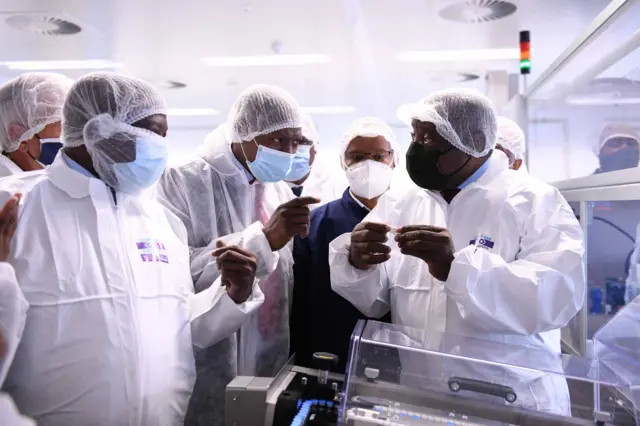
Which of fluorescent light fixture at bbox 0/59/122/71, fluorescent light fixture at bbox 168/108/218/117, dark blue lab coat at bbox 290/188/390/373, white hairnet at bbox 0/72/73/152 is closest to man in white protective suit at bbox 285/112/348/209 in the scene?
dark blue lab coat at bbox 290/188/390/373

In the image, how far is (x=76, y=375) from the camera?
91 centimetres

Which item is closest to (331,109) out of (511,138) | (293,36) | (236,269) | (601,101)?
(293,36)

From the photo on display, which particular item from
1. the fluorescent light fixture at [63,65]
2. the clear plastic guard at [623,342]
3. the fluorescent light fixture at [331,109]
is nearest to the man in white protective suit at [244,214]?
the clear plastic guard at [623,342]

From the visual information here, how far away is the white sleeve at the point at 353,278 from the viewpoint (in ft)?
4.23

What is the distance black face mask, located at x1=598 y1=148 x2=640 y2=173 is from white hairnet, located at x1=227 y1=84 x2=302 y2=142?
1.01m

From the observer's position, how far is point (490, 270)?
→ 1.10m

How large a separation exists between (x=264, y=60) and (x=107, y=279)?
13.4ft

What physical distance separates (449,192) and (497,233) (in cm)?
18

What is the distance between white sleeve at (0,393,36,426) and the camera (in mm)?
747

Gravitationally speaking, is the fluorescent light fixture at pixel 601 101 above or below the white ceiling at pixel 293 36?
below

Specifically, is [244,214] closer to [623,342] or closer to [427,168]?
[427,168]

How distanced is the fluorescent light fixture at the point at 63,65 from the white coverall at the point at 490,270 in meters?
4.35

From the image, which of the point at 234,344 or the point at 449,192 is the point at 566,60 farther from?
the point at 234,344

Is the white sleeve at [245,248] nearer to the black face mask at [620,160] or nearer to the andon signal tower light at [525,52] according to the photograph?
the black face mask at [620,160]
